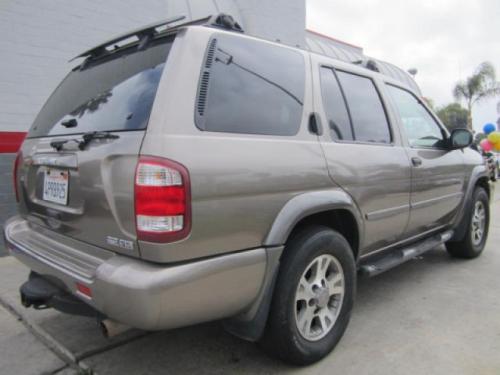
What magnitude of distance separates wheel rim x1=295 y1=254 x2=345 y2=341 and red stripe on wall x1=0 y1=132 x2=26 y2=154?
4.13 meters

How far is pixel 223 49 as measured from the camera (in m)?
2.07

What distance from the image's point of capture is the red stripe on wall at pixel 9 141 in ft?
15.4

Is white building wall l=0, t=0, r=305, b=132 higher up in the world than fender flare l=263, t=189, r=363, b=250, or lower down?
higher up

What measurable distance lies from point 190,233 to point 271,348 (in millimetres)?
991

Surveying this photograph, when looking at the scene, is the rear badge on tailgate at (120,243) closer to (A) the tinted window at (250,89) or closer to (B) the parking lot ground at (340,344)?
(A) the tinted window at (250,89)

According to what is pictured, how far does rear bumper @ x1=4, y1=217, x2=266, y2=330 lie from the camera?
5.47ft

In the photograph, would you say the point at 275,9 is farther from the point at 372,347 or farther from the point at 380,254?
the point at 372,347

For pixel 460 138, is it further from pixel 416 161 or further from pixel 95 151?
pixel 95 151

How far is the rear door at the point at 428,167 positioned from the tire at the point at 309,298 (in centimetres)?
112

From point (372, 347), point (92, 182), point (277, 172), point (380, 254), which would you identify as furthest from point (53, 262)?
point (380, 254)

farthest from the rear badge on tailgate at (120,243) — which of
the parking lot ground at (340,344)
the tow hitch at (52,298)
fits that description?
the parking lot ground at (340,344)

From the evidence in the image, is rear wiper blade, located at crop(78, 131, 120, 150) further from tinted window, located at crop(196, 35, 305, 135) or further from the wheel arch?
the wheel arch

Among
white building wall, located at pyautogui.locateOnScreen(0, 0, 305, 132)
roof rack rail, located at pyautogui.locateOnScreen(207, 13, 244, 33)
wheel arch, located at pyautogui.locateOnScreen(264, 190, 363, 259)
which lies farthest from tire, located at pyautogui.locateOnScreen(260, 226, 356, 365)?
white building wall, located at pyautogui.locateOnScreen(0, 0, 305, 132)

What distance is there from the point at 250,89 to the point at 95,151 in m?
0.87
